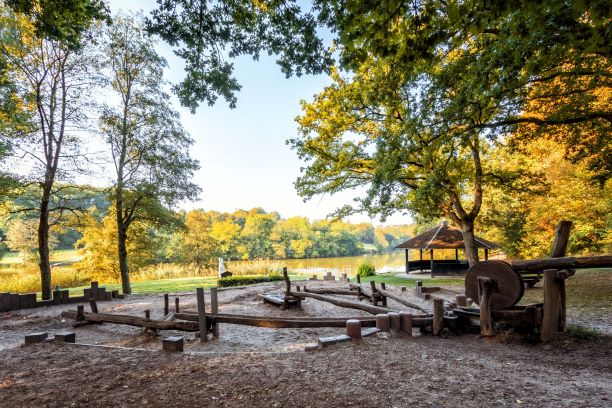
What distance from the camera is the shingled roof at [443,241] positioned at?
19539 mm

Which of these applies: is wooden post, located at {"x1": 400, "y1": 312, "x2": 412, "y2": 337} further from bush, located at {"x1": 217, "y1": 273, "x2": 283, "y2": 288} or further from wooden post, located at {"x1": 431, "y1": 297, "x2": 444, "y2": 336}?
bush, located at {"x1": 217, "y1": 273, "x2": 283, "y2": 288}

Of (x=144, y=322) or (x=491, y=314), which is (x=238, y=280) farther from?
(x=491, y=314)

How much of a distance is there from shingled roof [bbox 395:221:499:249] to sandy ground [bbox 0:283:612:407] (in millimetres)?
15178

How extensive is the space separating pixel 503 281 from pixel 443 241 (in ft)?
51.1

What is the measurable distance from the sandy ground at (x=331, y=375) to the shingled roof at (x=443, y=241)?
15178 millimetres

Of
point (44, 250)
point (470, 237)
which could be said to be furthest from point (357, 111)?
point (44, 250)

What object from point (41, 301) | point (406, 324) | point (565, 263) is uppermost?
point (565, 263)

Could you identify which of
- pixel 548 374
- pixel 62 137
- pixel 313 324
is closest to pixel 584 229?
pixel 548 374

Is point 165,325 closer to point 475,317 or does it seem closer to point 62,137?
point 475,317

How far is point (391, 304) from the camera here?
35.4ft

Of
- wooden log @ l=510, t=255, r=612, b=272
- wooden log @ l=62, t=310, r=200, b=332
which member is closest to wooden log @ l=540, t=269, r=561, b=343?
wooden log @ l=510, t=255, r=612, b=272

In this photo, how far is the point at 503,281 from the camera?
5504 mm

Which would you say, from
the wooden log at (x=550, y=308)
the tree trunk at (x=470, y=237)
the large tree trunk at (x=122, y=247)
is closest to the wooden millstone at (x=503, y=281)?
the wooden log at (x=550, y=308)

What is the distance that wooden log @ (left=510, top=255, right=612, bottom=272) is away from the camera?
4.64 meters
